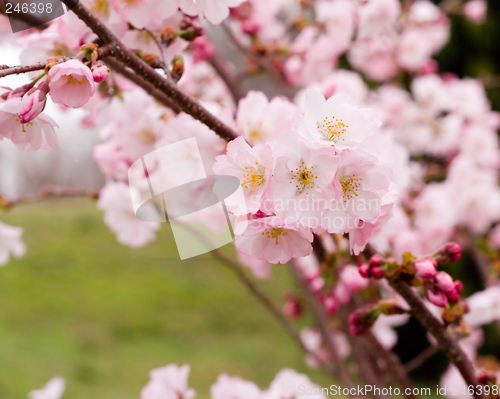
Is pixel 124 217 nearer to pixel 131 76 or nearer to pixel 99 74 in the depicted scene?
pixel 131 76

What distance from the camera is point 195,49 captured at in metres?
1.17

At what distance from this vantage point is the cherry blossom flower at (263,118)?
2.12 feet

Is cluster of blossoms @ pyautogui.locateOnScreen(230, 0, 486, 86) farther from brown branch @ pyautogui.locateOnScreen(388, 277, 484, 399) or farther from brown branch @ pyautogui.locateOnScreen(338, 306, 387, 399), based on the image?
brown branch @ pyautogui.locateOnScreen(388, 277, 484, 399)

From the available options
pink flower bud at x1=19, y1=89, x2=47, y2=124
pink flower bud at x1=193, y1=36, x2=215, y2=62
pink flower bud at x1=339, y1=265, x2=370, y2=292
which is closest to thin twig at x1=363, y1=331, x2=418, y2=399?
pink flower bud at x1=339, y1=265, x2=370, y2=292

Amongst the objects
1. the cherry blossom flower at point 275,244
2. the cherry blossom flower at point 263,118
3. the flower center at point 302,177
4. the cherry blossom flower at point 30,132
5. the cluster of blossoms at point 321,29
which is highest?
the flower center at point 302,177

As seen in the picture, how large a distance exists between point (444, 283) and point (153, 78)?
443mm

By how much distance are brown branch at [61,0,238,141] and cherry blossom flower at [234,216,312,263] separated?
0.45 feet

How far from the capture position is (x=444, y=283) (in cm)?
58

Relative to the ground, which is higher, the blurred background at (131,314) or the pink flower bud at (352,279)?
the pink flower bud at (352,279)

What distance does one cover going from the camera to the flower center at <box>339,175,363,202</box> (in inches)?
18.0

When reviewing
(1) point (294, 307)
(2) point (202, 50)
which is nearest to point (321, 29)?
(2) point (202, 50)

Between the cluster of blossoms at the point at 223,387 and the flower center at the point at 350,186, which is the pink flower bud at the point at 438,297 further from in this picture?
the cluster of blossoms at the point at 223,387

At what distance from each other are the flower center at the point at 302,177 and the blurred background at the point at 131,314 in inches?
71.1

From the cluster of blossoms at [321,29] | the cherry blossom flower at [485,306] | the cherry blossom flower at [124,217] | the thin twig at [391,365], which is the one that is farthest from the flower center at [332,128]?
the cluster of blossoms at [321,29]
